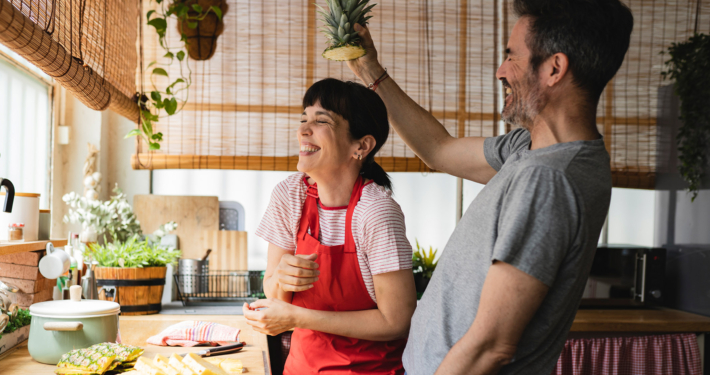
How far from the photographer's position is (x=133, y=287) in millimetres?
2254

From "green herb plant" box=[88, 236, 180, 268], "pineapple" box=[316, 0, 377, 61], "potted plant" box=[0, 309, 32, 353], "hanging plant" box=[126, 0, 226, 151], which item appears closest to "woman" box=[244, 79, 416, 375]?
"pineapple" box=[316, 0, 377, 61]

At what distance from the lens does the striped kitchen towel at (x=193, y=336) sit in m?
1.81

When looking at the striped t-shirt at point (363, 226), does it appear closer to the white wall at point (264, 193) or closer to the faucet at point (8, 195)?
the faucet at point (8, 195)

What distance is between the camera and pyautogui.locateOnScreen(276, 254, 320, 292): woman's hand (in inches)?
50.4

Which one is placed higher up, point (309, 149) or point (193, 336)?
point (309, 149)

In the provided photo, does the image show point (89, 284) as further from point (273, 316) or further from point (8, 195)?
point (273, 316)

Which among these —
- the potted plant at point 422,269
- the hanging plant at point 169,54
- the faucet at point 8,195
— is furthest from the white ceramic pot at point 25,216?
the potted plant at point 422,269

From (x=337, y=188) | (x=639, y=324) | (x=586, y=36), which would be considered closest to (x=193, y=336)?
(x=337, y=188)

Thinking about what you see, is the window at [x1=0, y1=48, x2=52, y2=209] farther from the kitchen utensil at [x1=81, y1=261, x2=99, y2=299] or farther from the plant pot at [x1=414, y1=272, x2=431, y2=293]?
the plant pot at [x1=414, y1=272, x2=431, y2=293]

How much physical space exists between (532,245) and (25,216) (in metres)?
1.68

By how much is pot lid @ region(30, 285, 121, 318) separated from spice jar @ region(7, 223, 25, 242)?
0.35 meters

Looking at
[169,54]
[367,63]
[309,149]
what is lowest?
[309,149]

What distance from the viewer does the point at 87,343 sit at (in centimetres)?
147

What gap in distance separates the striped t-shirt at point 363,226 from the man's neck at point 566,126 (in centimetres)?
48
